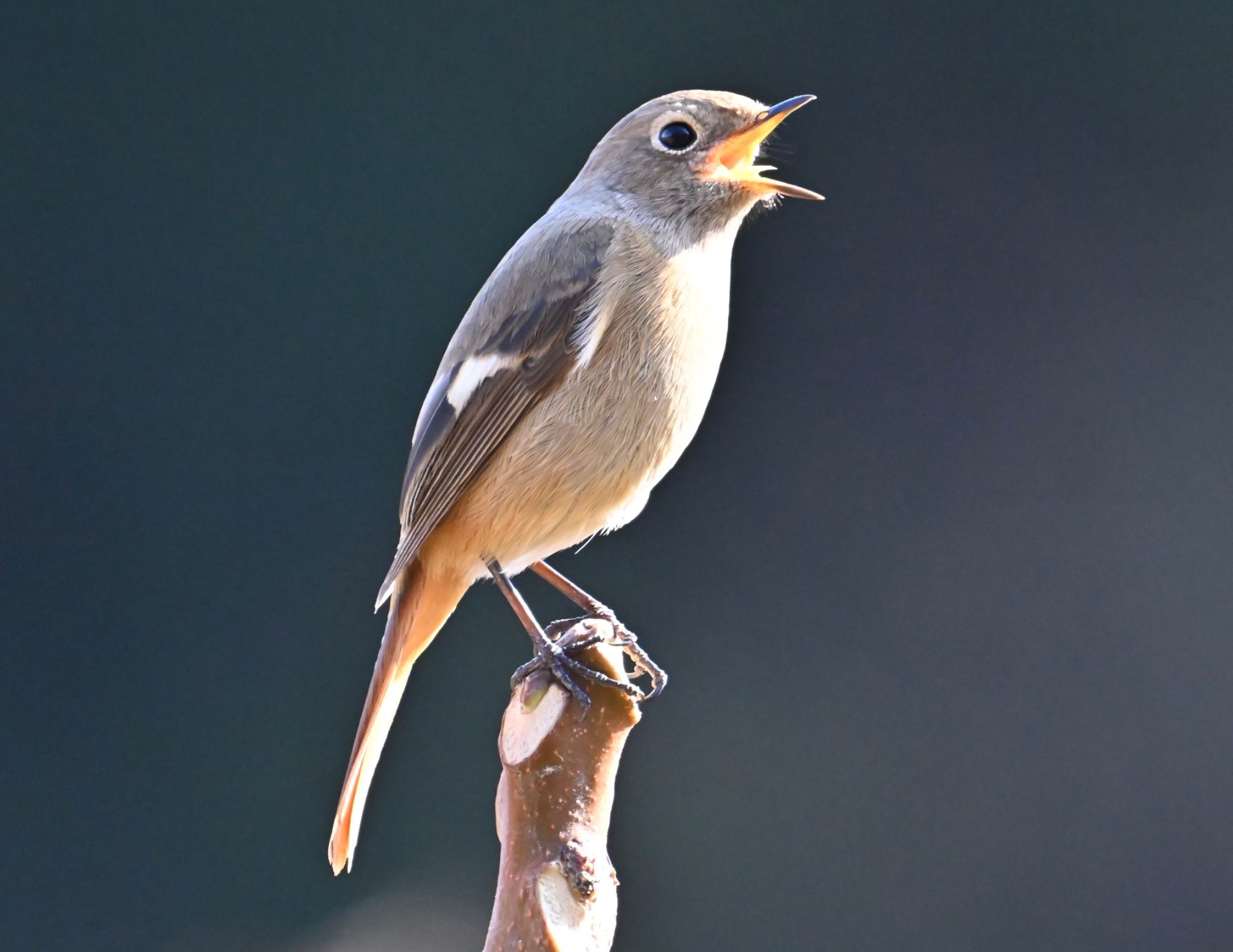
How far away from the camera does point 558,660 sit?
1.31 meters

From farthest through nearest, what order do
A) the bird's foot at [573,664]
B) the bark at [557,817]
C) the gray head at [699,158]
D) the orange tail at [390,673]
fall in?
the gray head at [699,158]
the orange tail at [390,673]
the bird's foot at [573,664]
the bark at [557,817]

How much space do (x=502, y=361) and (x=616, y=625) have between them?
388 millimetres

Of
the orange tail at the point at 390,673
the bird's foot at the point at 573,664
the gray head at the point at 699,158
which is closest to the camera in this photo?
the bird's foot at the point at 573,664

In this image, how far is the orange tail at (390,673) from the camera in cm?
147

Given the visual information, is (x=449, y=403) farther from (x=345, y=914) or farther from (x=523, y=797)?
(x=345, y=914)

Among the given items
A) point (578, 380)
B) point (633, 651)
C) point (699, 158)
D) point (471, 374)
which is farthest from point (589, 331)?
point (633, 651)

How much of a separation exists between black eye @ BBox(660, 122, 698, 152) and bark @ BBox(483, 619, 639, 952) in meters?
0.74

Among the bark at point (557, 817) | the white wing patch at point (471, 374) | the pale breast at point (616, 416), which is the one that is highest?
the white wing patch at point (471, 374)

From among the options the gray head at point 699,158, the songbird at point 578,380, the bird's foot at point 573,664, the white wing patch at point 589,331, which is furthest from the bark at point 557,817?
the gray head at point 699,158

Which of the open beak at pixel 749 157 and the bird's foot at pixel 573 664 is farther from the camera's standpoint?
the open beak at pixel 749 157

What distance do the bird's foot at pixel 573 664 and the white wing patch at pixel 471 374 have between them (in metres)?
0.36

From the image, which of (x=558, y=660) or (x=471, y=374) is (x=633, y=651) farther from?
(x=471, y=374)

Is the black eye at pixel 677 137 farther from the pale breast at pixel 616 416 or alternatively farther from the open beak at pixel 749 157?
the pale breast at pixel 616 416

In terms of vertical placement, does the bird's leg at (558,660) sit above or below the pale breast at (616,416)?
below
